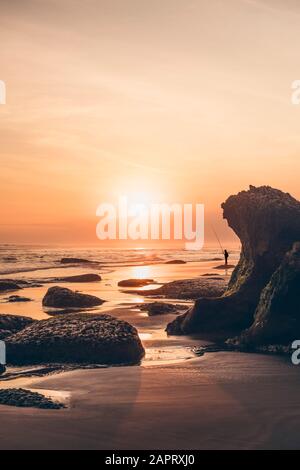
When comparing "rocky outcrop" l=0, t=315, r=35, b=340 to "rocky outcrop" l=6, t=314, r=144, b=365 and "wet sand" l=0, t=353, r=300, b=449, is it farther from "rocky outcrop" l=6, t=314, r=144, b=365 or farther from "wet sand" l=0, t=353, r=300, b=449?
"wet sand" l=0, t=353, r=300, b=449

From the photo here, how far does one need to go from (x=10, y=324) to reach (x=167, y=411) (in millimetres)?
9827

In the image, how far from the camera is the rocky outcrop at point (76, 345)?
653 inches

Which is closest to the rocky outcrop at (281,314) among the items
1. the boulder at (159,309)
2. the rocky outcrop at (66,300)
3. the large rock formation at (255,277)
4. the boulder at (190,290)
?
the large rock formation at (255,277)

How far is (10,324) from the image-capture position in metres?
20.1

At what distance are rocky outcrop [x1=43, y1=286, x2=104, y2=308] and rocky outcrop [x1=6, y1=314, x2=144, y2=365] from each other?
10.8m

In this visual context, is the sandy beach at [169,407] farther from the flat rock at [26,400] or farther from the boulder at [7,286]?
the boulder at [7,286]

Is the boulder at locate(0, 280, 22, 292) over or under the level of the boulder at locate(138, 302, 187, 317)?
under

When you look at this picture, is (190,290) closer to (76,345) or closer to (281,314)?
(281,314)

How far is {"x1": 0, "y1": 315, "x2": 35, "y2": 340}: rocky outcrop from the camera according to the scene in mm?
19372

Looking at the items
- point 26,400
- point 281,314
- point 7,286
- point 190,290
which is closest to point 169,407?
point 26,400

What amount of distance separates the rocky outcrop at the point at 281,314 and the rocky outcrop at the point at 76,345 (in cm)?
339

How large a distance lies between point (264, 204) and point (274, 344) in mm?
5357

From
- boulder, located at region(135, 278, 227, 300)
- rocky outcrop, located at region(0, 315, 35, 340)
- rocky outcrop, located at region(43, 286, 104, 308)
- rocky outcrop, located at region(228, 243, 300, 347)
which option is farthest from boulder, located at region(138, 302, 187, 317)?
rocky outcrop, located at region(228, 243, 300, 347)
